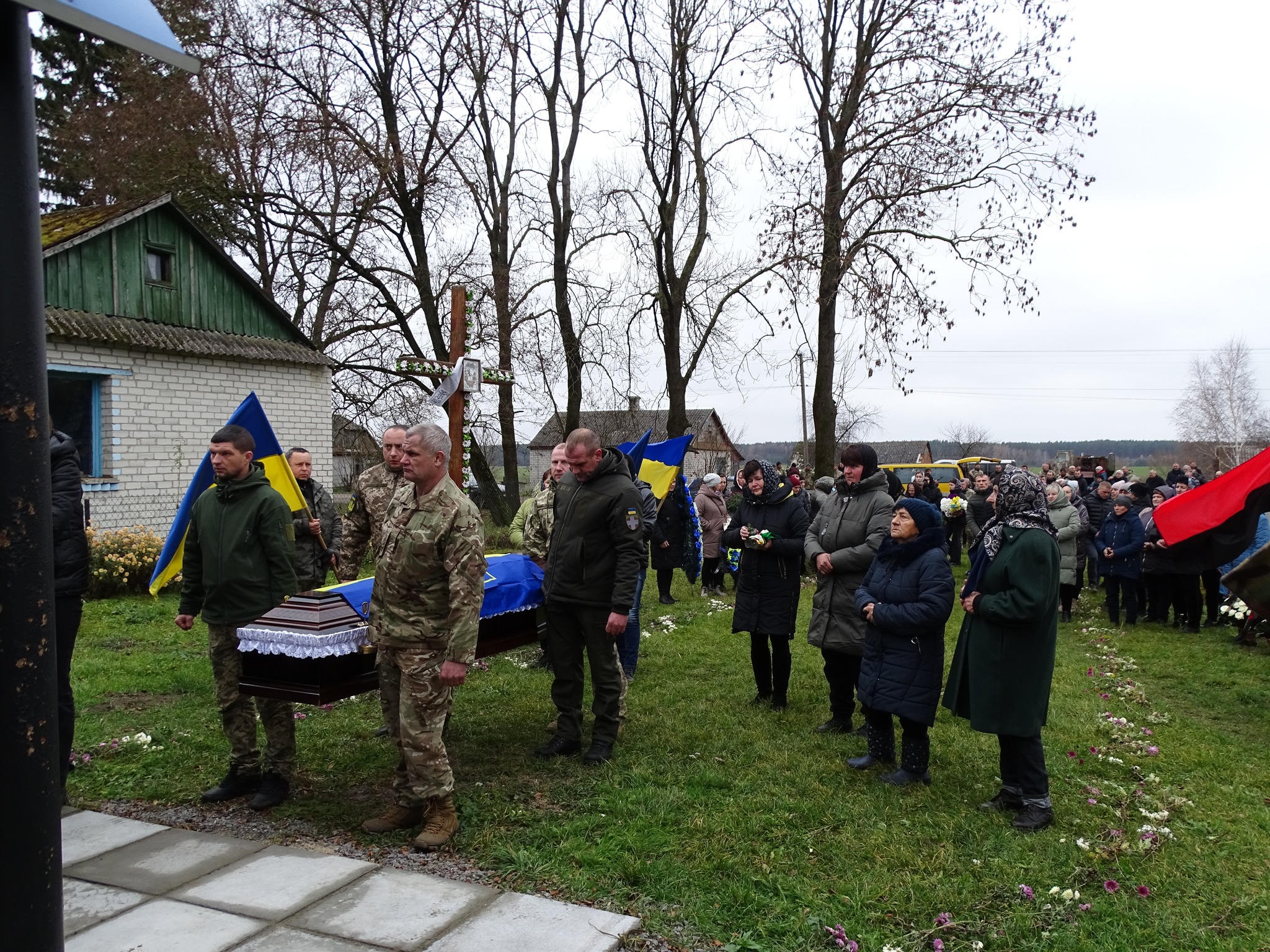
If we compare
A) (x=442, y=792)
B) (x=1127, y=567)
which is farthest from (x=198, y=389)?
(x=1127, y=567)

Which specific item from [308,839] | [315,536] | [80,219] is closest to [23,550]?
[308,839]

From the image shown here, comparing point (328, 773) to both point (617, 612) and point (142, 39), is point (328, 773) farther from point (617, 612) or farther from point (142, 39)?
point (142, 39)

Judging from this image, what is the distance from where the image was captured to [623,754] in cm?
585

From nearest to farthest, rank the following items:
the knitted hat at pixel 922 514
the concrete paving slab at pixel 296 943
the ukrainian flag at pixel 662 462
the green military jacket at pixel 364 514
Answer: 1. the concrete paving slab at pixel 296 943
2. the knitted hat at pixel 922 514
3. the green military jacket at pixel 364 514
4. the ukrainian flag at pixel 662 462

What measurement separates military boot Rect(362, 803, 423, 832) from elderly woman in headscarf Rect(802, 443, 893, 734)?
2.81 meters

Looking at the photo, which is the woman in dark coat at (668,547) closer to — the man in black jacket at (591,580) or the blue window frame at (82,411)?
the man in black jacket at (591,580)

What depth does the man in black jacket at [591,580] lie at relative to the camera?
5.69 meters

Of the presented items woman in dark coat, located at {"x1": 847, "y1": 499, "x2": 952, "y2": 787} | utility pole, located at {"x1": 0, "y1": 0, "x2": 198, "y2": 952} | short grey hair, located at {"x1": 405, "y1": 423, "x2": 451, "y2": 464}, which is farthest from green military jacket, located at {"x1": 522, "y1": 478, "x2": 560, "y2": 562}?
utility pole, located at {"x1": 0, "y1": 0, "x2": 198, "y2": 952}

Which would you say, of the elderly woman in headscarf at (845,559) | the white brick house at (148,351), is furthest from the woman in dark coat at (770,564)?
the white brick house at (148,351)

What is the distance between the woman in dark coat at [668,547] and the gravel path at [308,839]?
7.76m

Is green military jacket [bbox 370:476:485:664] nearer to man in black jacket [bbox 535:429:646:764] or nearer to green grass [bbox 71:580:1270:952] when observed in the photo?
green grass [bbox 71:580:1270:952]

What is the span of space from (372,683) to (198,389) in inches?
444

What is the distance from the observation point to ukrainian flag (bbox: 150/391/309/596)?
20.3ft

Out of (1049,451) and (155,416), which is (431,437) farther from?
(1049,451)
